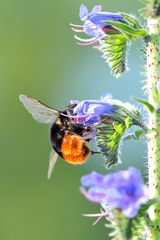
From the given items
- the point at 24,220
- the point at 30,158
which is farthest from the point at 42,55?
the point at 24,220

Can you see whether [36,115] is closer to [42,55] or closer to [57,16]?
[42,55]

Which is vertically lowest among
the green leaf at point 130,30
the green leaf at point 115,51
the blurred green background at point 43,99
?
the blurred green background at point 43,99

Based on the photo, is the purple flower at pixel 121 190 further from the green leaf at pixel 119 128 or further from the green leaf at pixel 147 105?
the green leaf at pixel 119 128

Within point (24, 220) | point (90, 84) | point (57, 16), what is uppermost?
point (57, 16)

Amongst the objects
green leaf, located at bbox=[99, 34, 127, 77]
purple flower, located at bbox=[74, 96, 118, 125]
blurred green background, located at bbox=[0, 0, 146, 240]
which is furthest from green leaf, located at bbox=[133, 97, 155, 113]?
blurred green background, located at bbox=[0, 0, 146, 240]

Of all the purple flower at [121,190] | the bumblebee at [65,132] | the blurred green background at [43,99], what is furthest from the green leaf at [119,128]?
the blurred green background at [43,99]

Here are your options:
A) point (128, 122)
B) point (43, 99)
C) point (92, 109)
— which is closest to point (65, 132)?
point (92, 109)
